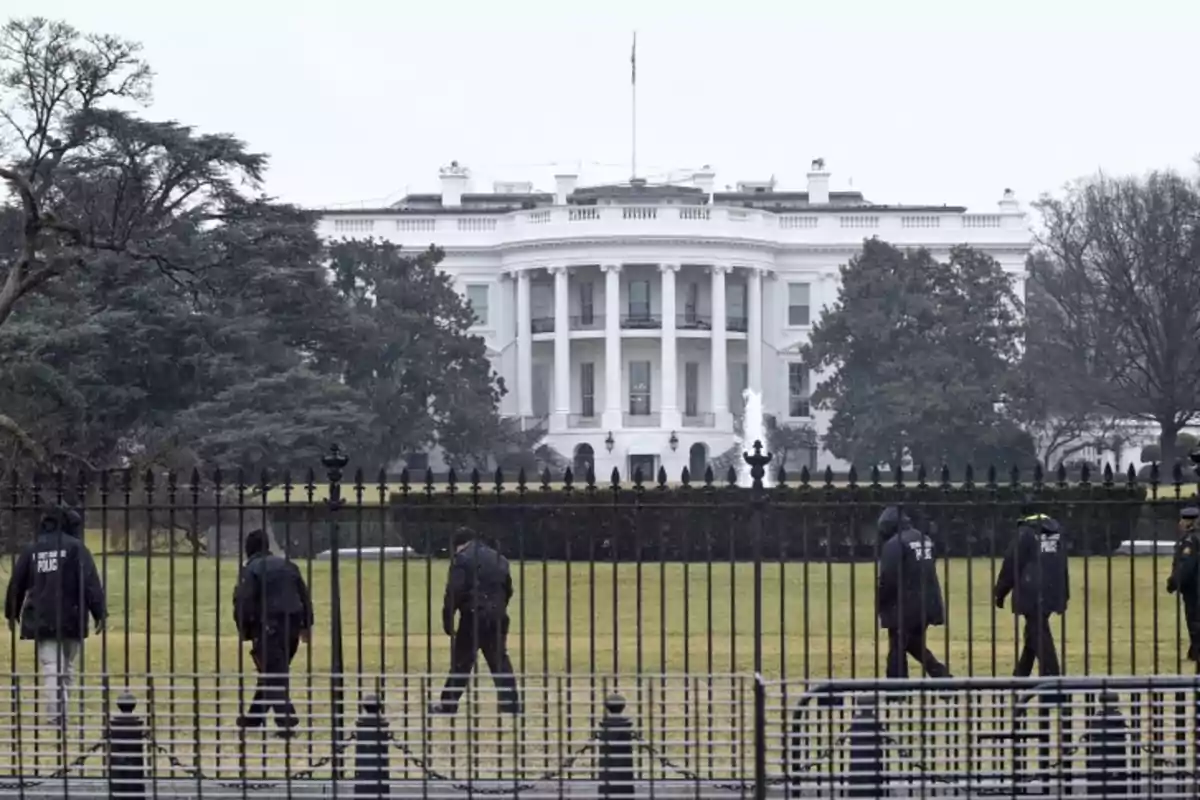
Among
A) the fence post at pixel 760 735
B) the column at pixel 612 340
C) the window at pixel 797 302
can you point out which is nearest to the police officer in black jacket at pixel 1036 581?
the fence post at pixel 760 735

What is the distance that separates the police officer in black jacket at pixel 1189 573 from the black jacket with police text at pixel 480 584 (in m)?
4.04

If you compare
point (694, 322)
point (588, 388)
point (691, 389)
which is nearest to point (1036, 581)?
point (694, 322)

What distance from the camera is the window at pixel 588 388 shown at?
7894 cm

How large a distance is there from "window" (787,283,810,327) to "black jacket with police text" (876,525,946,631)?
216ft

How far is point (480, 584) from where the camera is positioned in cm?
1451

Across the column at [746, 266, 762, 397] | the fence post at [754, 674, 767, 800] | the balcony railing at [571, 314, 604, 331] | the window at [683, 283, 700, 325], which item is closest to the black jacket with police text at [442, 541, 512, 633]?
the fence post at [754, 674, 767, 800]

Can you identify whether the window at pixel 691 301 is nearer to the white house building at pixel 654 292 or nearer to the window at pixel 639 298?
the white house building at pixel 654 292

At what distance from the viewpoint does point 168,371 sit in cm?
4497

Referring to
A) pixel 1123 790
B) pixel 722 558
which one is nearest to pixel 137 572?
pixel 722 558

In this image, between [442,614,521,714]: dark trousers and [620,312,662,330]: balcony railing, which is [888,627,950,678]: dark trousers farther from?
[620,312,662,330]: balcony railing

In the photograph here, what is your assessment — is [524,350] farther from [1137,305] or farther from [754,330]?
[1137,305]

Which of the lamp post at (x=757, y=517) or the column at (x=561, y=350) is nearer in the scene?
the lamp post at (x=757, y=517)

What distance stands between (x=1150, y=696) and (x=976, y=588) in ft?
55.9

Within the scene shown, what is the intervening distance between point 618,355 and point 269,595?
207 ft
